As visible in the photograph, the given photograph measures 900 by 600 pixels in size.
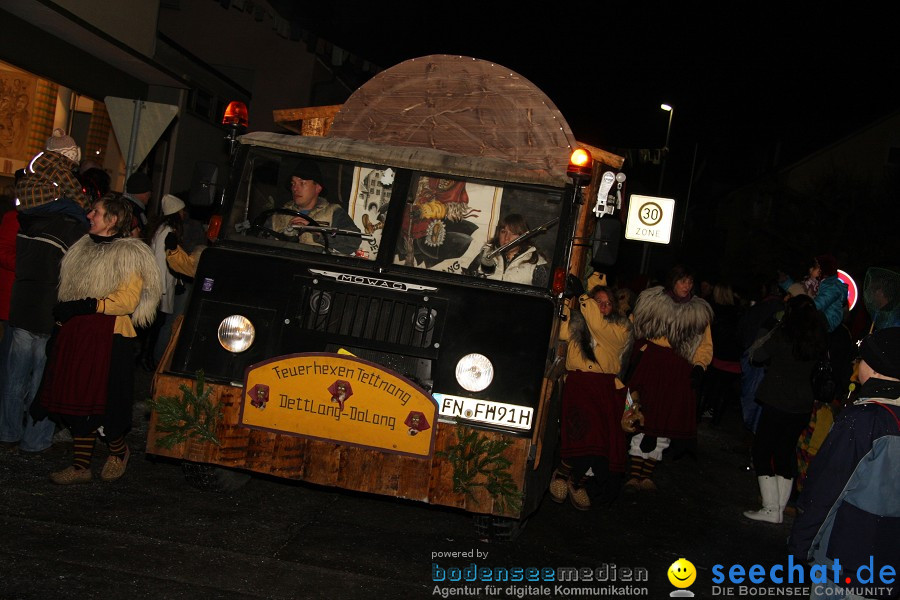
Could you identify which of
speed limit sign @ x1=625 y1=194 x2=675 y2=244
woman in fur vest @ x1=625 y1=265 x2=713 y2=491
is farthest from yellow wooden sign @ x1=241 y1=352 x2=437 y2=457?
speed limit sign @ x1=625 y1=194 x2=675 y2=244

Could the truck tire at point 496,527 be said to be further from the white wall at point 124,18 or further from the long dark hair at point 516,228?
the white wall at point 124,18

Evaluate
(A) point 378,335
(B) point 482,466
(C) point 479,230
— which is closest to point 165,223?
(C) point 479,230

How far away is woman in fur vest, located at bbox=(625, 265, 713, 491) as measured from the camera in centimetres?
875

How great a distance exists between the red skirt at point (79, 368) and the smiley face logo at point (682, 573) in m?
3.99

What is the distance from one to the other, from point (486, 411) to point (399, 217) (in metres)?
1.56

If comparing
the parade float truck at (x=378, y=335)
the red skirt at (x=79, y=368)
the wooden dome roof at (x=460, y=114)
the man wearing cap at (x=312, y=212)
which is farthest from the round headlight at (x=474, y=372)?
the red skirt at (x=79, y=368)

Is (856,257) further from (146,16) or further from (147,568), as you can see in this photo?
(147,568)

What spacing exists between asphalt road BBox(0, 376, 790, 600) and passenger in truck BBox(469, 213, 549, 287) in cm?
166

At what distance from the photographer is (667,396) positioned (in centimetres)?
876

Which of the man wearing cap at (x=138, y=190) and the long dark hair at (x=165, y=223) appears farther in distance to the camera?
the long dark hair at (x=165, y=223)

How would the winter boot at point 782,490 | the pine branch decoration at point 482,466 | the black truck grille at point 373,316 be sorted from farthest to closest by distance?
→ the winter boot at point 782,490
the black truck grille at point 373,316
the pine branch decoration at point 482,466

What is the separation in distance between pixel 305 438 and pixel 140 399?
16.1 feet

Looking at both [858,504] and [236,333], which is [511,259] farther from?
[858,504]

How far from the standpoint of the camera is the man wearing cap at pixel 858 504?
4.37 metres
